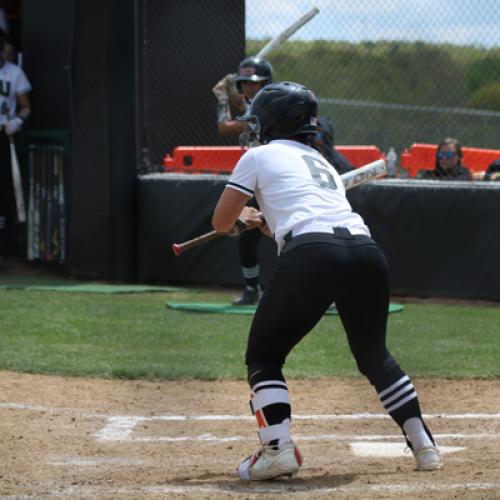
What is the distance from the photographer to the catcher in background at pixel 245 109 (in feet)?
28.0

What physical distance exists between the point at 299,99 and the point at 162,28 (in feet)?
24.2

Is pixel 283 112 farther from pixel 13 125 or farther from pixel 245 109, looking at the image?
pixel 13 125

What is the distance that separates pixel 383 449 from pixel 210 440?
82cm

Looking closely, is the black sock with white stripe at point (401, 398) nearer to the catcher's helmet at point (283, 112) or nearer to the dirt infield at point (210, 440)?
the dirt infield at point (210, 440)

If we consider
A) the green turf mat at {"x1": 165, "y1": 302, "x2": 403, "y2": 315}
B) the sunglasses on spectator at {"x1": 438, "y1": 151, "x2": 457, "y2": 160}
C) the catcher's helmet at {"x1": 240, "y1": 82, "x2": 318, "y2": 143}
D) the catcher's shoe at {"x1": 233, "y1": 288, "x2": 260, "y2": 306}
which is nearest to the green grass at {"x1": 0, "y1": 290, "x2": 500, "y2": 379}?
the green turf mat at {"x1": 165, "y1": 302, "x2": 403, "y2": 315}

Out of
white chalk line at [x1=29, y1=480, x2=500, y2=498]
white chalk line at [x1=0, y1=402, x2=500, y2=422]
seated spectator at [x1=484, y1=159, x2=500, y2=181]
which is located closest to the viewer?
white chalk line at [x1=29, y1=480, x2=500, y2=498]

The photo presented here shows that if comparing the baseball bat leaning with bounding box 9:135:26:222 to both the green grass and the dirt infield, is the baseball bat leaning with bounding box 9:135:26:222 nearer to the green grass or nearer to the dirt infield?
the green grass

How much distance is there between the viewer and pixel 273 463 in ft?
14.1

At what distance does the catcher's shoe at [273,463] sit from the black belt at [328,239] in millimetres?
775

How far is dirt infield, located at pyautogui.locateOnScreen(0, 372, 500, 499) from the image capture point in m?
4.21

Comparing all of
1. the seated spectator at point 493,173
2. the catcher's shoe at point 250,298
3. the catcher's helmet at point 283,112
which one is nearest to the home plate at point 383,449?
the catcher's helmet at point 283,112

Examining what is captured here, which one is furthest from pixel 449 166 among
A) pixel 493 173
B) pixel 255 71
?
pixel 255 71

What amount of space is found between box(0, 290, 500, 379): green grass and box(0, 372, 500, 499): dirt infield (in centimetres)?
28

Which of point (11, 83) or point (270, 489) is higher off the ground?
point (11, 83)
